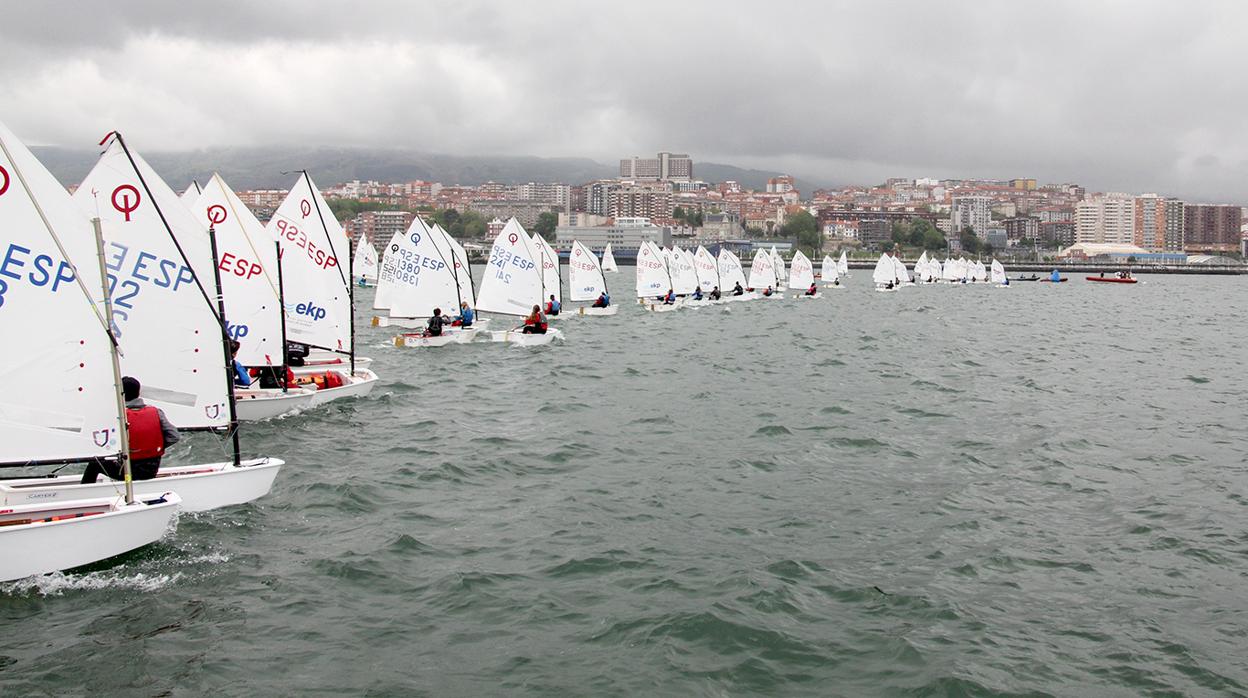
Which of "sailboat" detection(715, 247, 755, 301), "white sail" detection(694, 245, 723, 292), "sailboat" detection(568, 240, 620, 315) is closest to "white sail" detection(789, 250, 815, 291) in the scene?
"sailboat" detection(715, 247, 755, 301)

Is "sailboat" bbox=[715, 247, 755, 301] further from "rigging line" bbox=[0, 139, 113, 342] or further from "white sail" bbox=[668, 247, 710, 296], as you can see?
"rigging line" bbox=[0, 139, 113, 342]

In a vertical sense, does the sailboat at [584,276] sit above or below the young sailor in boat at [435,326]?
above

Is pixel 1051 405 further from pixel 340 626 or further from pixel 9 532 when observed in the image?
pixel 9 532

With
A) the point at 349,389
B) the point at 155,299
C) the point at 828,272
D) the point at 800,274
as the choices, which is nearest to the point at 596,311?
the point at 349,389

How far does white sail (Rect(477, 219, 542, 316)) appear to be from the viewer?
34.8m

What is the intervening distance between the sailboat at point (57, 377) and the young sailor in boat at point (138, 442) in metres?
0.34

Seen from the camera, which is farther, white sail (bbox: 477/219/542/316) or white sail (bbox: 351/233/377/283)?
white sail (bbox: 351/233/377/283)

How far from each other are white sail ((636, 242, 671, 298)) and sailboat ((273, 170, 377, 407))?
33023mm

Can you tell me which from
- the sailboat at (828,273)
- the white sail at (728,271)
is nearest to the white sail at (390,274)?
the white sail at (728,271)

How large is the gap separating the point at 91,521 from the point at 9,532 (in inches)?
28.1

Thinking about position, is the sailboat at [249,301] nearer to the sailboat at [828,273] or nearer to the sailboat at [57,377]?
the sailboat at [57,377]

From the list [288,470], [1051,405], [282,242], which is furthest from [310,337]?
[1051,405]

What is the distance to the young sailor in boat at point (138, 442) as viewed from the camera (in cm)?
1071

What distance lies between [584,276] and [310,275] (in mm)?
27514
